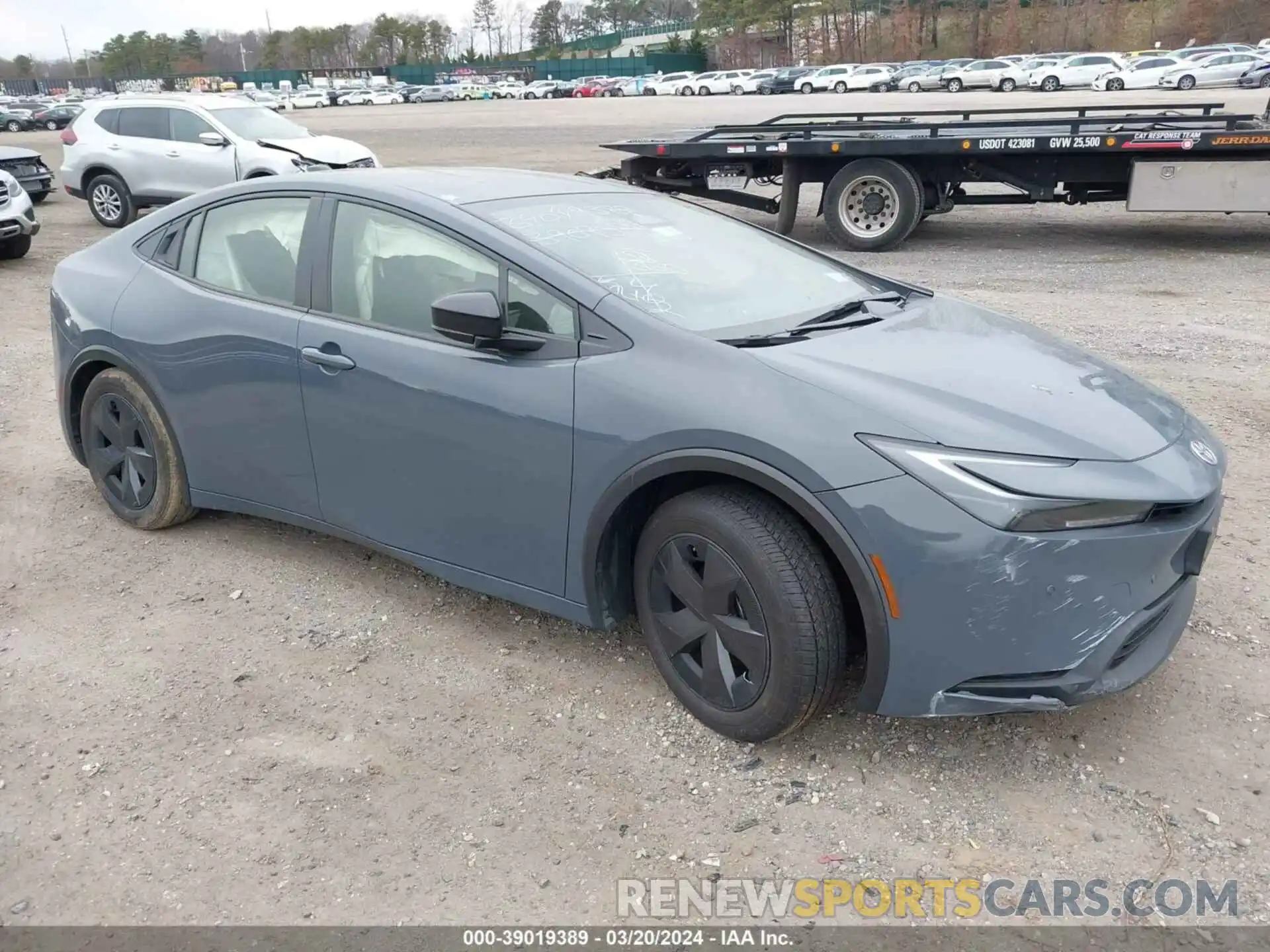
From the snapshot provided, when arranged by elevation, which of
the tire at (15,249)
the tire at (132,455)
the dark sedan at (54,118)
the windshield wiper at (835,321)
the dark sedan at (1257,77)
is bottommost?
the dark sedan at (54,118)

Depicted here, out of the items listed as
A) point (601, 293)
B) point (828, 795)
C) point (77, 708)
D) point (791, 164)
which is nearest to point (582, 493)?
point (601, 293)

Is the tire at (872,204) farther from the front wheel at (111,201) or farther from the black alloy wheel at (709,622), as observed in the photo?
the front wheel at (111,201)

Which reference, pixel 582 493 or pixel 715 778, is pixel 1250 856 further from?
pixel 582 493

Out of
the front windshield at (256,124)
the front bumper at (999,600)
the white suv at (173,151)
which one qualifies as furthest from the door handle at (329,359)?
the front windshield at (256,124)

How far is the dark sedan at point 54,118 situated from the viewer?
163 ft

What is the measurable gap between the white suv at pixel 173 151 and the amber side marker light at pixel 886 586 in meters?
12.4

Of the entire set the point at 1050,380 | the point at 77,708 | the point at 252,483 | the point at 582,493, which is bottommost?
the point at 77,708

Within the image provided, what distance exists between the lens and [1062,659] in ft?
8.43

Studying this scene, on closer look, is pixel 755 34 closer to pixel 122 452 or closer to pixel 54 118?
pixel 54 118

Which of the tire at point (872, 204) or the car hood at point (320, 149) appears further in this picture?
the car hood at point (320, 149)

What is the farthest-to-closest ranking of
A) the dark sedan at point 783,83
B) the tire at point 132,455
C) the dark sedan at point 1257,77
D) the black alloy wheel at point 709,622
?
the dark sedan at point 783,83 → the dark sedan at point 1257,77 → the tire at point 132,455 → the black alloy wheel at point 709,622

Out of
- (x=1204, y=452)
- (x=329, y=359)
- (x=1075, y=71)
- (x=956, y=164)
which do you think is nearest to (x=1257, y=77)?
(x=1075, y=71)

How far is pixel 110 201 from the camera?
14250mm

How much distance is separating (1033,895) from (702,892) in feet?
2.56
